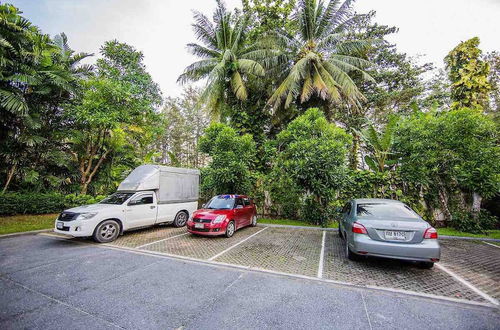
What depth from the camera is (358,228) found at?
4613mm

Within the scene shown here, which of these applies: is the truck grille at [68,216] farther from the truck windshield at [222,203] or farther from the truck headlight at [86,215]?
the truck windshield at [222,203]

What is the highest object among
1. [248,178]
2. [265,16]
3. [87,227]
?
[265,16]

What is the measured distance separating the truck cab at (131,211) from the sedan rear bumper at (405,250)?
297 inches

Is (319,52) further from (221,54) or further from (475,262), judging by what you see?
(475,262)

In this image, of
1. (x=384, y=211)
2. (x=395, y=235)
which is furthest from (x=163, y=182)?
(x=395, y=235)

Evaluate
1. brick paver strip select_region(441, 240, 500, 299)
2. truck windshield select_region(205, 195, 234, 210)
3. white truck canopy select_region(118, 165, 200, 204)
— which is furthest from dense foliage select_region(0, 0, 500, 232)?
brick paver strip select_region(441, 240, 500, 299)

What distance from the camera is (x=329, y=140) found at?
904 cm

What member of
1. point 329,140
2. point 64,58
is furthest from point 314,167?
point 64,58

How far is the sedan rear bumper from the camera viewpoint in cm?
412

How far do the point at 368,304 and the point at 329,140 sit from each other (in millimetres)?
6915

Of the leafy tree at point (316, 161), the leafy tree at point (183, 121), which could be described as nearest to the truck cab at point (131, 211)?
the leafy tree at point (316, 161)

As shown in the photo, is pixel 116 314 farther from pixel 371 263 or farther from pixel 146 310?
pixel 371 263

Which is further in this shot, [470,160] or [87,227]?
[470,160]

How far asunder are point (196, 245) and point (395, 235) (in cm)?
547
